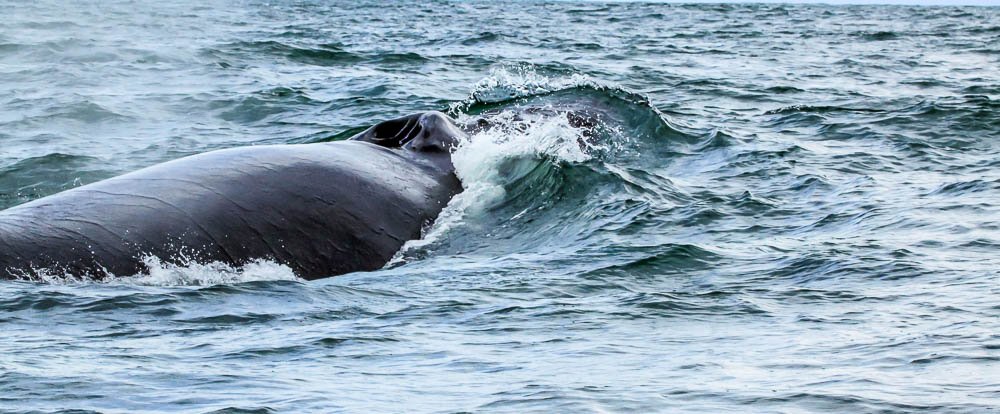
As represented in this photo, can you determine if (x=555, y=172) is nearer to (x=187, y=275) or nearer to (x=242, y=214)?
(x=242, y=214)

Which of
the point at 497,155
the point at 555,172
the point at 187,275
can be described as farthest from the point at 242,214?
the point at 555,172

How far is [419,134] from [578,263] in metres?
2.12

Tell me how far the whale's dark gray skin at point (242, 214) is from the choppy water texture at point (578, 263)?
0.17m

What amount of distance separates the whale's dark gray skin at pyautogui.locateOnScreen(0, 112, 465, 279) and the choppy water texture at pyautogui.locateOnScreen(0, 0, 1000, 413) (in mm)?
165

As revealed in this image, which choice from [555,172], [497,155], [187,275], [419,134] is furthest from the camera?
[555,172]

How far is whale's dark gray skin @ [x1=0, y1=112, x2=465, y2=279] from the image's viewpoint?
24.0ft

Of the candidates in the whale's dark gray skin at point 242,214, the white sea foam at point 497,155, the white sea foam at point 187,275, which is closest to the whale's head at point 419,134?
the white sea foam at point 497,155

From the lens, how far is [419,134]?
1045 cm

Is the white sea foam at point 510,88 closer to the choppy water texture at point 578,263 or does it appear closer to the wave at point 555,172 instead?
the choppy water texture at point 578,263

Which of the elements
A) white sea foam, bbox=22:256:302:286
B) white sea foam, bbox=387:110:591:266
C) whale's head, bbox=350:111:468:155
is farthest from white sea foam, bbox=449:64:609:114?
white sea foam, bbox=22:256:302:286

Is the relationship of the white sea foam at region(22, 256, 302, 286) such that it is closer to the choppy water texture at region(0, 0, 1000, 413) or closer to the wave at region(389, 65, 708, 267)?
the choppy water texture at region(0, 0, 1000, 413)

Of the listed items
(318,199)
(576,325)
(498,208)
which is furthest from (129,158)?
(576,325)

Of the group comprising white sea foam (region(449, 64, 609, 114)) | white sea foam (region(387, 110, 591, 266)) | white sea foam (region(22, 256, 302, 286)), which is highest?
white sea foam (region(22, 256, 302, 286))

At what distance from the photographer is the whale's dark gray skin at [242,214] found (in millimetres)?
7324
